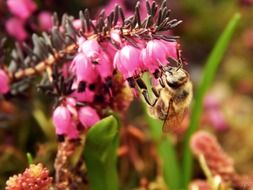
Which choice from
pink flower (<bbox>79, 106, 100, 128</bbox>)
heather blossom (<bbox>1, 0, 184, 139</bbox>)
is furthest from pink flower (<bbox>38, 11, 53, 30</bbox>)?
pink flower (<bbox>79, 106, 100, 128</bbox>)

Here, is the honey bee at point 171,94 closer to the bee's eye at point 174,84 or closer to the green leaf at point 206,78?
the bee's eye at point 174,84

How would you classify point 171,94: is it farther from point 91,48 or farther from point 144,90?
point 91,48

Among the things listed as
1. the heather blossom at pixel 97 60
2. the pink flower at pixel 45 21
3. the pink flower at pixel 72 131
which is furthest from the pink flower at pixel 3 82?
the pink flower at pixel 45 21

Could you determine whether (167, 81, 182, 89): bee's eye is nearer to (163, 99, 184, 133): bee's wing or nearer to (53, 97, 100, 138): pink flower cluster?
(163, 99, 184, 133): bee's wing

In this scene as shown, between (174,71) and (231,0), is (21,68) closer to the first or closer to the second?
(174,71)

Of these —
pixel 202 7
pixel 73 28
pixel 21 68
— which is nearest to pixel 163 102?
pixel 73 28

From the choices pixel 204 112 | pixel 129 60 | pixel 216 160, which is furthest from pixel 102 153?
pixel 204 112
